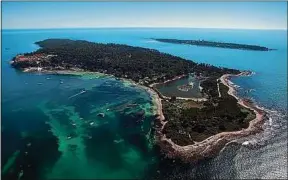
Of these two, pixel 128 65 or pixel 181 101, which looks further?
pixel 128 65

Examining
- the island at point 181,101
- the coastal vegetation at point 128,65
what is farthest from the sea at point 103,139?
the coastal vegetation at point 128,65

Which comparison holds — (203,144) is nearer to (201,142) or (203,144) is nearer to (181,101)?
(201,142)

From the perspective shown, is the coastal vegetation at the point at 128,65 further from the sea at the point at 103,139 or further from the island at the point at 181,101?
the sea at the point at 103,139

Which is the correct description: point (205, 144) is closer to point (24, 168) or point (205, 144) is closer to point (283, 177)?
point (283, 177)

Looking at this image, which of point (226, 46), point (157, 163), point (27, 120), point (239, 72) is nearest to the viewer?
point (157, 163)

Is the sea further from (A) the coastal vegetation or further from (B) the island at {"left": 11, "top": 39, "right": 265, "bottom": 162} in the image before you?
(A) the coastal vegetation

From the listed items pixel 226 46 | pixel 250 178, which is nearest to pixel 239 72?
pixel 250 178

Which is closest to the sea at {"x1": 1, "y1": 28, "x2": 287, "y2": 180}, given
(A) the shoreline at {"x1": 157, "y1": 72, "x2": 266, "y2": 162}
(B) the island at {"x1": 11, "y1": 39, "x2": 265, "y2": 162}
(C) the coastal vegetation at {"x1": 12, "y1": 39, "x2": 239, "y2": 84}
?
(A) the shoreline at {"x1": 157, "y1": 72, "x2": 266, "y2": 162}

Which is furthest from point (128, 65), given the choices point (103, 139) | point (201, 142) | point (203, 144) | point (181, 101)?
point (203, 144)
